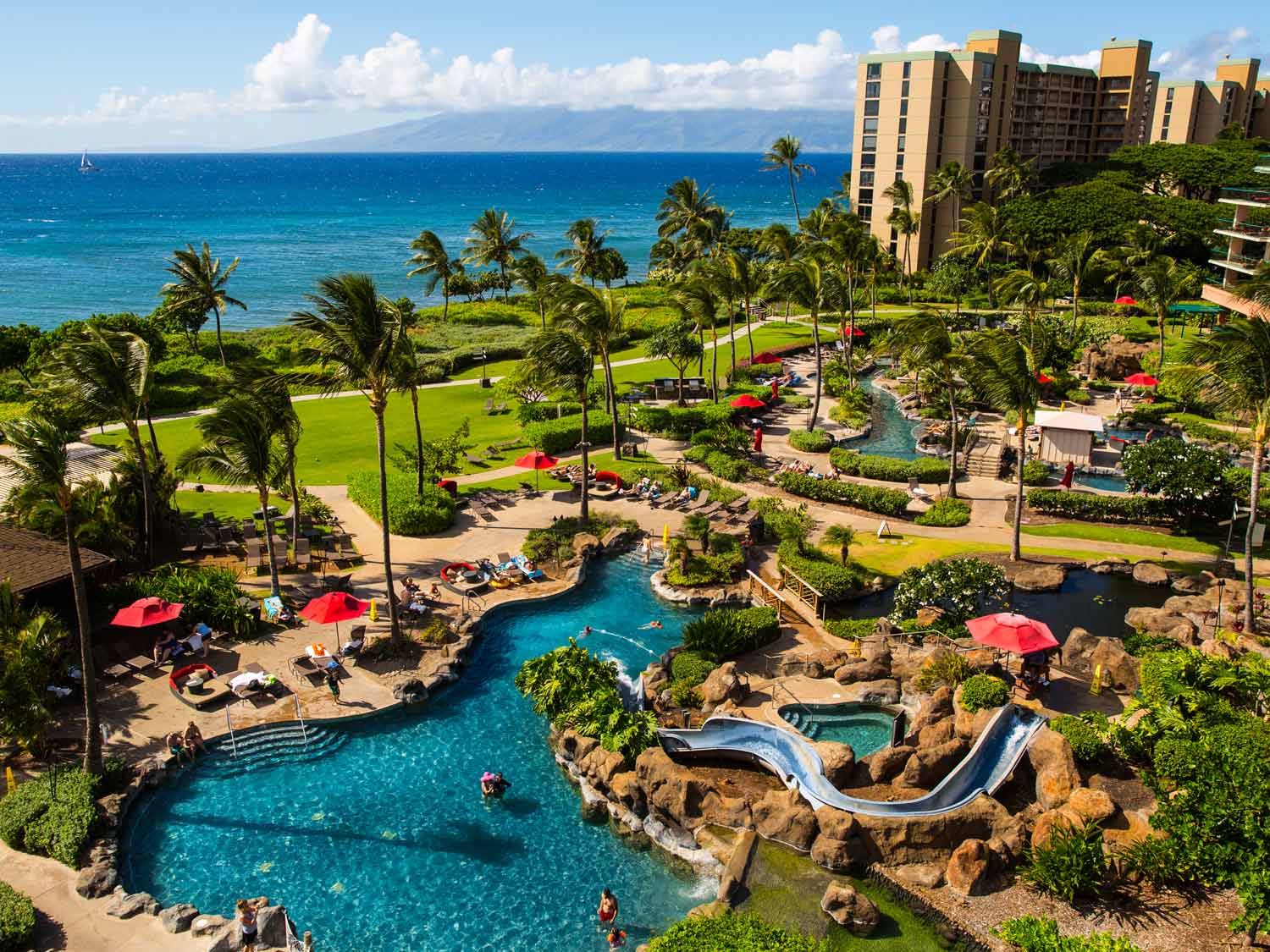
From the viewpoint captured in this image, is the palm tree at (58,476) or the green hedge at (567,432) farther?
the green hedge at (567,432)

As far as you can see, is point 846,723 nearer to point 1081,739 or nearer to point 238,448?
point 1081,739

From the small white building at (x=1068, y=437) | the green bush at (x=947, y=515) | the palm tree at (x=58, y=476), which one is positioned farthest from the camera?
the small white building at (x=1068, y=437)

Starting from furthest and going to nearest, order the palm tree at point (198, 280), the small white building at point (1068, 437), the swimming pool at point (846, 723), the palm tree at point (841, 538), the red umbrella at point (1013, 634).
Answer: the palm tree at point (198, 280), the small white building at point (1068, 437), the palm tree at point (841, 538), the red umbrella at point (1013, 634), the swimming pool at point (846, 723)

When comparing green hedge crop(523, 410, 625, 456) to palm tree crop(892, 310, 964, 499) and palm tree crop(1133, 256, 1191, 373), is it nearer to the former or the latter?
palm tree crop(892, 310, 964, 499)

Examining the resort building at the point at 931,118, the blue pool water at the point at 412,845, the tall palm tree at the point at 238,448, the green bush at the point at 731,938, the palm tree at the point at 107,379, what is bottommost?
the blue pool water at the point at 412,845

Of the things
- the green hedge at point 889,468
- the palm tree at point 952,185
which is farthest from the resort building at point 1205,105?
the green hedge at point 889,468

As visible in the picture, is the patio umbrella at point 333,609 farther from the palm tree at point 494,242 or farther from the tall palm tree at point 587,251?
the palm tree at point 494,242

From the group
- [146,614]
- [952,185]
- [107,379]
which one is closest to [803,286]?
[107,379]
